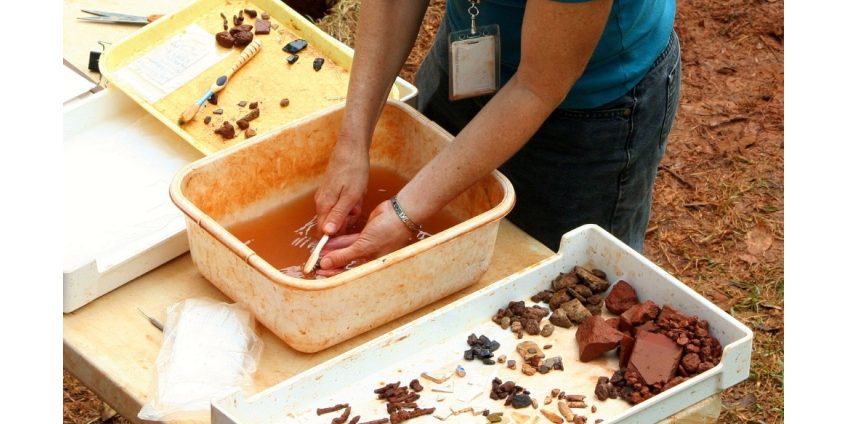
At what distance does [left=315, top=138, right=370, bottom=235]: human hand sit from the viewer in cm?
151

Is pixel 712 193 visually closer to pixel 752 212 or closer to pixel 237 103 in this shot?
pixel 752 212

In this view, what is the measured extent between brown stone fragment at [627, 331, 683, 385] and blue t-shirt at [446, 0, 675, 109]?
427mm

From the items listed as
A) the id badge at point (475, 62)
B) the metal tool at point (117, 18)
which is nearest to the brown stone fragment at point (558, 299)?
the id badge at point (475, 62)

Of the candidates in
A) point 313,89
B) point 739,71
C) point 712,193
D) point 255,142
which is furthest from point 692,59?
point 255,142

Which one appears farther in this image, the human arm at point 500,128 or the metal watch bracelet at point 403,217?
the metal watch bracelet at point 403,217

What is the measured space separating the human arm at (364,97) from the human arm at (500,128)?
0.42ft

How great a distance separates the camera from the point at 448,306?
1348 millimetres

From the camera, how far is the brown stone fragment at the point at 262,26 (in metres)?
2.02

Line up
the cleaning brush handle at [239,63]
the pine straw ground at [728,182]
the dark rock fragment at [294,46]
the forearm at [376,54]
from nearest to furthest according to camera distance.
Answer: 1. the forearm at [376,54]
2. the cleaning brush handle at [239,63]
3. the dark rock fragment at [294,46]
4. the pine straw ground at [728,182]

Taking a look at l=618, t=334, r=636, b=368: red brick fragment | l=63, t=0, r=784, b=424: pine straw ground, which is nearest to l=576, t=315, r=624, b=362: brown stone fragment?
l=618, t=334, r=636, b=368: red brick fragment

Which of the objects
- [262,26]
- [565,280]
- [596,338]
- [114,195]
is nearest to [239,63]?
[262,26]

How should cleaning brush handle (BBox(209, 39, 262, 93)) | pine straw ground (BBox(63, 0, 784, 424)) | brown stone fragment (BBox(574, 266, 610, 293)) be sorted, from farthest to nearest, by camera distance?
pine straw ground (BBox(63, 0, 784, 424)), cleaning brush handle (BBox(209, 39, 262, 93)), brown stone fragment (BBox(574, 266, 610, 293))

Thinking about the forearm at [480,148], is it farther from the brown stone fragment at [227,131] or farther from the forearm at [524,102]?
the brown stone fragment at [227,131]

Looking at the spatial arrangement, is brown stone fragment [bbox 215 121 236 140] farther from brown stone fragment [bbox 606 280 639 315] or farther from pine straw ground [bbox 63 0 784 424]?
pine straw ground [bbox 63 0 784 424]
